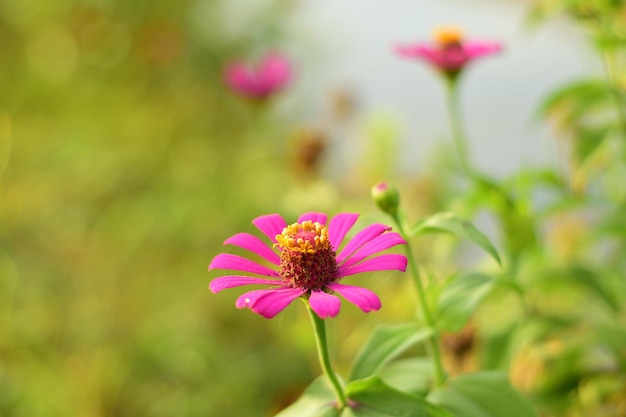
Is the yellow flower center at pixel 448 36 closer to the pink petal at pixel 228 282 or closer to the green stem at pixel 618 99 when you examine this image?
the green stem at pixel 618 99

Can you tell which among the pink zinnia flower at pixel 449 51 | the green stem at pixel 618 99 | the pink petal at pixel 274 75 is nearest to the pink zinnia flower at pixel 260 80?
the pink petal at pixel 274 75

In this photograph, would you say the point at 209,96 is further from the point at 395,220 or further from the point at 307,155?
the point at 395,220

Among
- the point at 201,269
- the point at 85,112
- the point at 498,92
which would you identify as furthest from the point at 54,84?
the point at 498,92

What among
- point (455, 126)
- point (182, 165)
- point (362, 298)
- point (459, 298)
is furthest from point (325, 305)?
point (182, 165)

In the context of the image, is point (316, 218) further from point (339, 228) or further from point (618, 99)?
point (618, 99)

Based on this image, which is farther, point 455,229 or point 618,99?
point 618,99

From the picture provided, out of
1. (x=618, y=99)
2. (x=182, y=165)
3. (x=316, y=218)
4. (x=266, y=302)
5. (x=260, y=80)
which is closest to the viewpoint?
(x=266, y=302)
